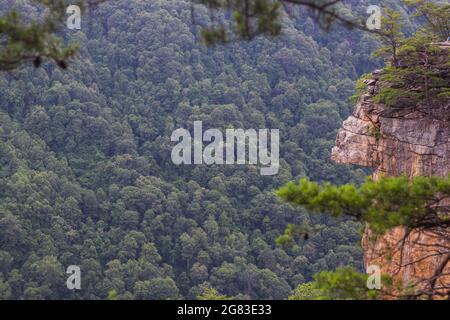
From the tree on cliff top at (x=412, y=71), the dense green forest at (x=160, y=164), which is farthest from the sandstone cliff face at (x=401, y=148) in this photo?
the dense green forest at (x=160, y=164)

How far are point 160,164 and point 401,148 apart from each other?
867 inches

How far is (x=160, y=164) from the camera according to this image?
104 feet

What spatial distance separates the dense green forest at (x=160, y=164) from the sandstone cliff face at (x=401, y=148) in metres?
8.84

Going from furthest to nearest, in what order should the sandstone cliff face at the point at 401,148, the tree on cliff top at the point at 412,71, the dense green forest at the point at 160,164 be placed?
the dense green forest at the point at 160,164
the tree on cliff top at the point at 412,71
the sandstone cliff face at the point at 401,148

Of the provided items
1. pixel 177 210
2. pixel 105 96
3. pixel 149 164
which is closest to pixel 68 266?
pixel 177 210

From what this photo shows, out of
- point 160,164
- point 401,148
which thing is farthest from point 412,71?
point 160,164

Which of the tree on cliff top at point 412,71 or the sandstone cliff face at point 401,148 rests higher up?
the tree on cliff top at point 412,71

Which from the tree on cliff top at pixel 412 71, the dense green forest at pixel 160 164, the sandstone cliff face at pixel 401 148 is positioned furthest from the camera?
the dense green forest at pixel 160 164

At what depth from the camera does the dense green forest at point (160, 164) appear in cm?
2486

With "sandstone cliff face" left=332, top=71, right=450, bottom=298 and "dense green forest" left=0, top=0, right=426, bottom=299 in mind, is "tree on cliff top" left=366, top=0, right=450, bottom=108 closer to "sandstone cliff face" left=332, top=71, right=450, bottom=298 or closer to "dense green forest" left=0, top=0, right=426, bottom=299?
"sandstone cliff face" left=332, top=71, right=450, bottom=298

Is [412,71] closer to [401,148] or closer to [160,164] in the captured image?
[401,148]

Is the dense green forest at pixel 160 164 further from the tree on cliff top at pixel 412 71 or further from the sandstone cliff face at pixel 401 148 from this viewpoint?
the tree on cliff top at pixel 412 71

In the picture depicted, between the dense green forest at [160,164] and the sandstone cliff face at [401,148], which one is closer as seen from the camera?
the sandstone cliff face at [401,148]

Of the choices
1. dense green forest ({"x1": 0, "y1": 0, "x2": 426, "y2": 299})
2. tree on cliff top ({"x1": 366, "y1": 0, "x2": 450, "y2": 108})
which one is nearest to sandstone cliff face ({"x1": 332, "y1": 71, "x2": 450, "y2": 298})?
tree on cliff top ({"x1": 366, "y1": 0, "x2": 450, "y2": 108})
